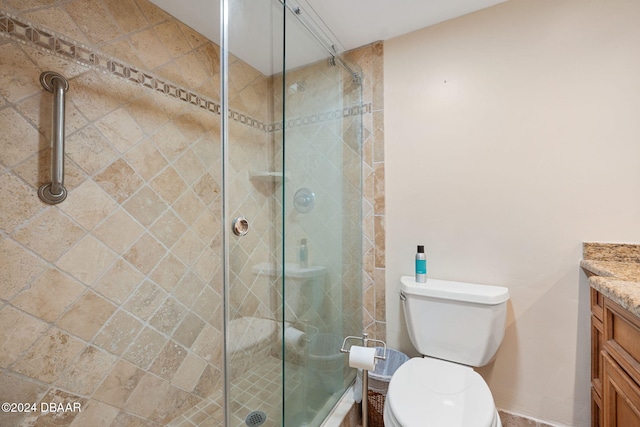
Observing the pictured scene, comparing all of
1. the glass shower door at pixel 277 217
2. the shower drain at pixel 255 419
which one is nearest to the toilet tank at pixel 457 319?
the glass shower door at pixel 277 217

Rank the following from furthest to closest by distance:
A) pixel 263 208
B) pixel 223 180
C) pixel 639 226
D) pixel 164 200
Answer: pixel 164 200
pixel 639 226
pixel 263 208
pixel 223 180

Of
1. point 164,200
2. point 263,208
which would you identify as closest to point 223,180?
point 263,208

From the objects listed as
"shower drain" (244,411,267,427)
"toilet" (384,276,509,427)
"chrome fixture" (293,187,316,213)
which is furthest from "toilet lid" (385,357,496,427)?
"chrome fixture" (293,187,316,213)

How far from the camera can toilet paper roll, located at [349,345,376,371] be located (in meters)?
1.12

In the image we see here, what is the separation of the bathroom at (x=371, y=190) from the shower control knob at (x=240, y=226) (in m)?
0.04

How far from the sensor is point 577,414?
4.05 ft

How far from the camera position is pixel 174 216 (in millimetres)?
1411

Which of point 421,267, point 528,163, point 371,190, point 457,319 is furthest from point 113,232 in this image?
point 528,163

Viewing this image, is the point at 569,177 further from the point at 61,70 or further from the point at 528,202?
the point at 61,70

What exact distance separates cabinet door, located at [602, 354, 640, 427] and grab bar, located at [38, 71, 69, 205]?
1.91m

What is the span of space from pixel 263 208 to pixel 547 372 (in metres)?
1.46

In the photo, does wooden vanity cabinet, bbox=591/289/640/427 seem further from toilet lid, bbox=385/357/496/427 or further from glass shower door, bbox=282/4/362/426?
glass shower door, bbox=282/4/362/426

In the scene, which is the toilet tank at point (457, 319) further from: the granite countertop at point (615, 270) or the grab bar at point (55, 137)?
the grab bar at point (55, 137)

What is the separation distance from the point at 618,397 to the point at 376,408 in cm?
92
